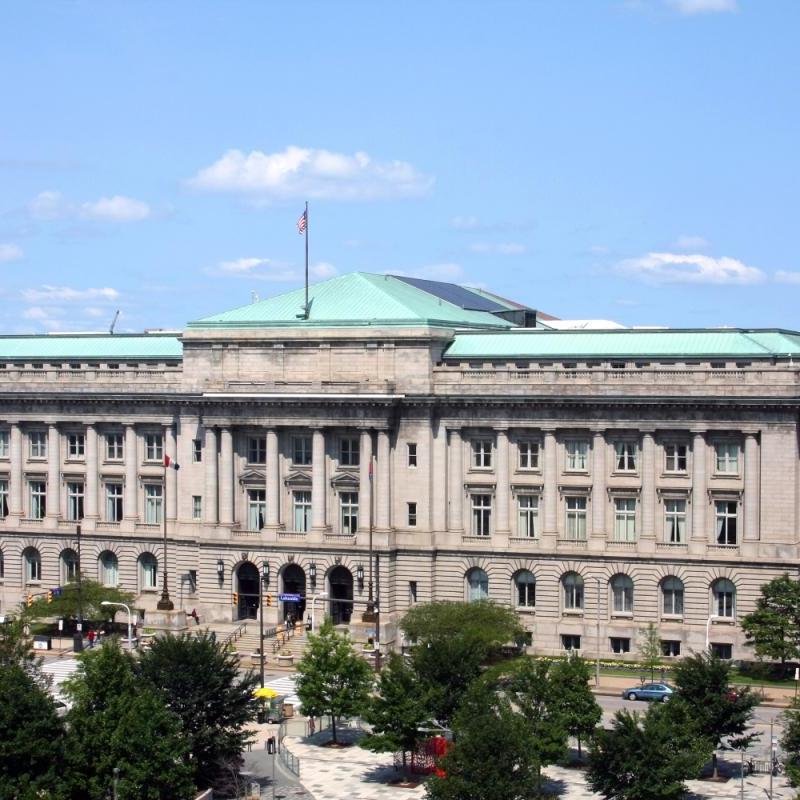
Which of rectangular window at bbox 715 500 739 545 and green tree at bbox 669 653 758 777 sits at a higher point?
rectangular window at bbox 715 500 739 545

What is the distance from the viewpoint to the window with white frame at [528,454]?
406 ft

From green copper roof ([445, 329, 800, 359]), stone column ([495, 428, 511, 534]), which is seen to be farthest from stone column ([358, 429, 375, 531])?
stone column ([495, 428, 511, 534])

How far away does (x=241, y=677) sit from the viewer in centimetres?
11088

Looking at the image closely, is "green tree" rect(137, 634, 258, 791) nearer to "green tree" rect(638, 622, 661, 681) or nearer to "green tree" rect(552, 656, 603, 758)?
"green tree" rect(552, 656, 603, 758)

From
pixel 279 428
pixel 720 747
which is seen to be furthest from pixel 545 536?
pixel 720 747

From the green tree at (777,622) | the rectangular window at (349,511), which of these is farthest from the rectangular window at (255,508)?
the green tree at (777,622)

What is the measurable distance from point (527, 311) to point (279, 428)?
24.6 m

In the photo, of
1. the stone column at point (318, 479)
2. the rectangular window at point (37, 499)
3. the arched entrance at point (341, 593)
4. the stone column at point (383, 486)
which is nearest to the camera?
the stone column at point (383, 486)

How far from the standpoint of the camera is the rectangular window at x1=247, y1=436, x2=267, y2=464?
130 meters

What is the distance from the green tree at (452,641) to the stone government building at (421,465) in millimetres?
5795

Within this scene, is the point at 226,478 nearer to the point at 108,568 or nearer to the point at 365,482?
the point at 365,482

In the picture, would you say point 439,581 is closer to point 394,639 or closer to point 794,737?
point 394,639

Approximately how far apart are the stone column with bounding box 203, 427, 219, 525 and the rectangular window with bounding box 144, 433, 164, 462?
590 centimetres

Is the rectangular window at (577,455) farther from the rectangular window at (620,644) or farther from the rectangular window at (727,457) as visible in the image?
the rectangular window at (620,644)
